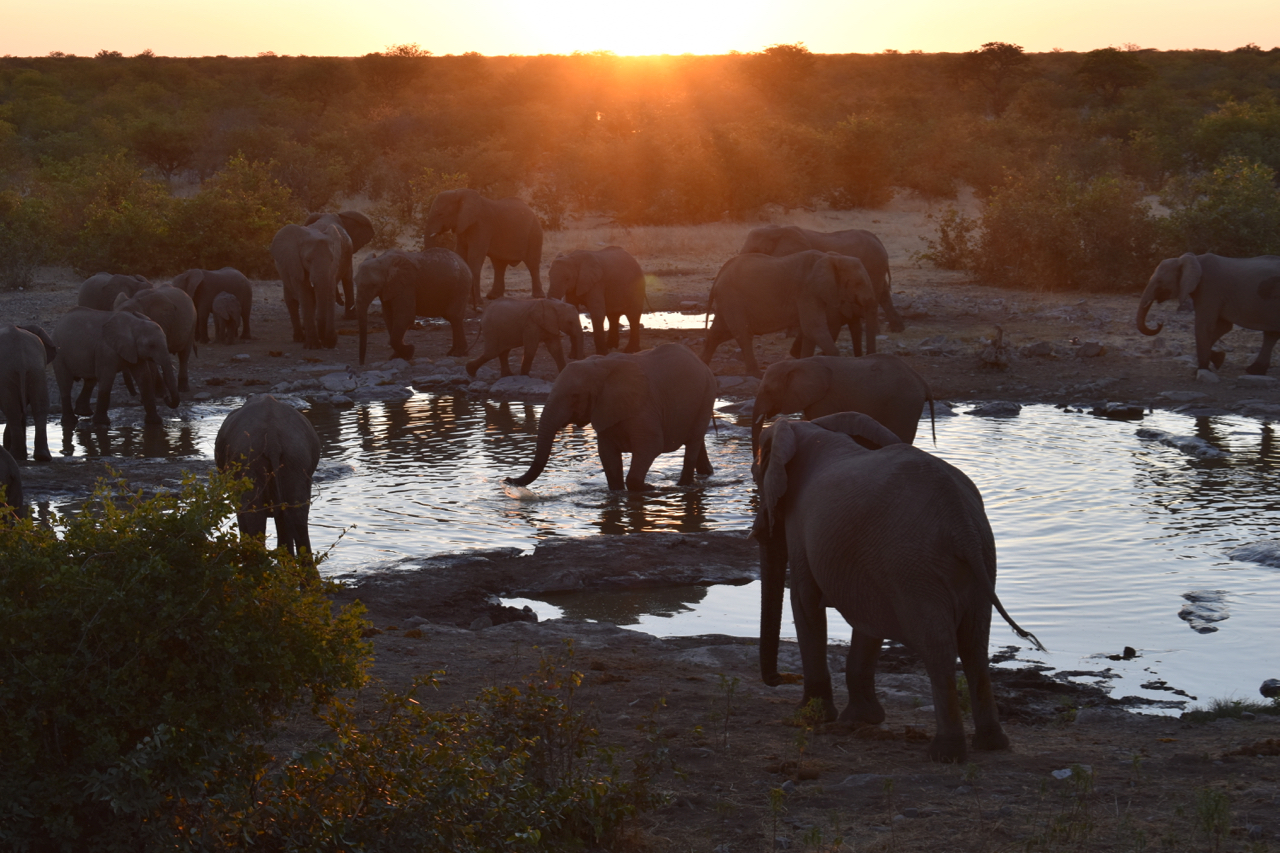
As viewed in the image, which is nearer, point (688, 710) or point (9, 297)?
point (688, 710)

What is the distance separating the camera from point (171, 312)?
1489 cm

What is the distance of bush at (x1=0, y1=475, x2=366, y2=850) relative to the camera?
333 cm

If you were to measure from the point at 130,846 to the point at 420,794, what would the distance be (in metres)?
0.78

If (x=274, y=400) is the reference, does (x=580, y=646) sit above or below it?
below

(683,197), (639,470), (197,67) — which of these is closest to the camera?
(639,470)

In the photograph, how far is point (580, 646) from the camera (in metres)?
6.69

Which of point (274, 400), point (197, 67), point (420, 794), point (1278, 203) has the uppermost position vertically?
point (197, 67)

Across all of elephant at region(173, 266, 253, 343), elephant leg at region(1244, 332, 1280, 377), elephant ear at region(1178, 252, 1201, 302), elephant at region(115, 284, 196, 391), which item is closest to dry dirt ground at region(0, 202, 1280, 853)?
elephant at region(115, 284, 196, 391)

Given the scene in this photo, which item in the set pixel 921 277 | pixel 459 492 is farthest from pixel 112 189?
pixel 459 492

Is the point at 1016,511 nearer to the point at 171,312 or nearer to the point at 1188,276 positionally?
the point at 1188,276

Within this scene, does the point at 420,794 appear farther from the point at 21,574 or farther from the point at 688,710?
the point at 688,710

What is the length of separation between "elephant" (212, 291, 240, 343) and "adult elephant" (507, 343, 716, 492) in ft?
29.7

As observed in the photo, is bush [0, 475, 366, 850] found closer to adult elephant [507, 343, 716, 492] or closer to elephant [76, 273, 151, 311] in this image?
adult elephant [507, 343, 716, 492]

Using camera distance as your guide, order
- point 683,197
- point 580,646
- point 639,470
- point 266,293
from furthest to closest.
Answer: point 683,197
point 266,293
point 639,470
point 580,646
